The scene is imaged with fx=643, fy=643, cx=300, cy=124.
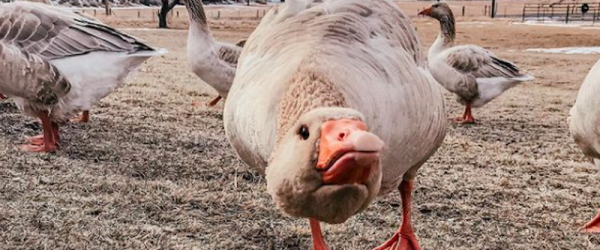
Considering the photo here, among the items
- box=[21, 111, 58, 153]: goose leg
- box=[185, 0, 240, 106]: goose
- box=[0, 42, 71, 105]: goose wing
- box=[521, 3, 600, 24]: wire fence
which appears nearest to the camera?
box=[0, 42, 71, 105]: goose wing

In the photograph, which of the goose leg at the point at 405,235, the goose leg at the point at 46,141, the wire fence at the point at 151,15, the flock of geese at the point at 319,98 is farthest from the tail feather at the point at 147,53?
the wire fence at the point at 151,15

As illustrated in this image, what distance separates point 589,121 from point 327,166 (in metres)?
2.74

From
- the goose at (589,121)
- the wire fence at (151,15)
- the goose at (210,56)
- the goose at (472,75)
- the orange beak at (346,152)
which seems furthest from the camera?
the wire fence at (151,15)

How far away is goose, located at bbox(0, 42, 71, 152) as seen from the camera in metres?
5.45

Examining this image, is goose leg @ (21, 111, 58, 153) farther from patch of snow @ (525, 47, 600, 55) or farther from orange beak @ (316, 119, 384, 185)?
patch of snow @ (525, 47, 600, 55)

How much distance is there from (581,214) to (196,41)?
539 cm

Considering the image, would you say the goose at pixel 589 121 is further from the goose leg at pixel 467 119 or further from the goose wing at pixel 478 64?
the goose wing at pixel 478 64

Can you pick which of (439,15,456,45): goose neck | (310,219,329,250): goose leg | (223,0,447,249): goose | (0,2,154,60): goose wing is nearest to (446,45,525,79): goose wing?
(439,15,456,45): goose neck

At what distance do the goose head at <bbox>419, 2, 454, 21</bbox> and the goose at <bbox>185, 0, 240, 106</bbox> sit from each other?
374 centimetres

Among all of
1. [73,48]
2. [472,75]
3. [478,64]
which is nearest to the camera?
[73,48]

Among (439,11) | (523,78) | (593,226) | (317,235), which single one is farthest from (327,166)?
(439,11)

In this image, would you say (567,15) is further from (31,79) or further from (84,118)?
(31,79)

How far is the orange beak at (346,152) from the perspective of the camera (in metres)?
1.68

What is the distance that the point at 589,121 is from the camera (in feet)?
12.9
